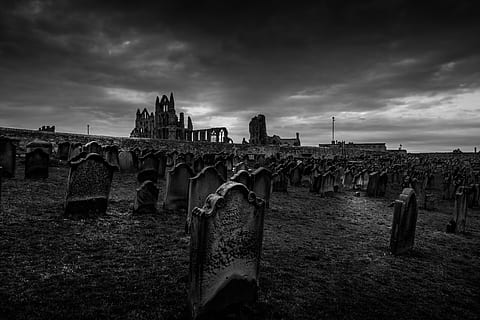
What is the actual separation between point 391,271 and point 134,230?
4661 millimetres

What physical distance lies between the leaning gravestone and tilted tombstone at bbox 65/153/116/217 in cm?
455

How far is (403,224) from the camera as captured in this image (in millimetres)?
5617

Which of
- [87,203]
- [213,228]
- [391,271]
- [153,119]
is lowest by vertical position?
[391,271]

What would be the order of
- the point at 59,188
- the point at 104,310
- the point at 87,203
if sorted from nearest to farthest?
the point at 104,310 < the point at 87,203 < the point at 59,188

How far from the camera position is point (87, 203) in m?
6.66

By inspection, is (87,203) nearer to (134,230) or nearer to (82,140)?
(134,230)

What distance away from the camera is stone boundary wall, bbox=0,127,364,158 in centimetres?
2456

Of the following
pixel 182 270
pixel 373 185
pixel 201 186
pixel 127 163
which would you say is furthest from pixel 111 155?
pixel 373 185

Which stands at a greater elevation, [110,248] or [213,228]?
[213,228]

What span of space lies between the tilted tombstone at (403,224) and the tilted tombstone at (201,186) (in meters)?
3.73

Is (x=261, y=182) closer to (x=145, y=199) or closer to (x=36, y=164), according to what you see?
(x=145, y=199)

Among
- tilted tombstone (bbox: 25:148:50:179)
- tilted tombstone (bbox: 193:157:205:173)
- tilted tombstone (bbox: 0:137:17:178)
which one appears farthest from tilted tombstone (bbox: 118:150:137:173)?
tilted tombstone (bbox: 0:137:17:178)

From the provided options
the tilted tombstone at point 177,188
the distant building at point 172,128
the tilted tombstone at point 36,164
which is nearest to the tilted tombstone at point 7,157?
the tilted tombstone at point 36,164

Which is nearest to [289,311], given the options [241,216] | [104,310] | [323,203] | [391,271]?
[241,216]
